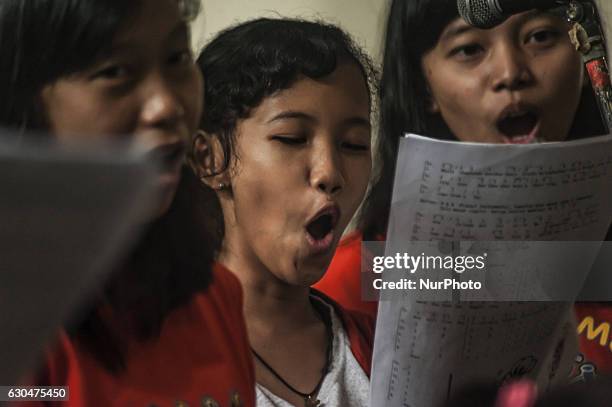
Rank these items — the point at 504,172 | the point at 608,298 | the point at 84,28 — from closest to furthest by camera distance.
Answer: the point at 84,28, the point at 504,172, the point at 608,298

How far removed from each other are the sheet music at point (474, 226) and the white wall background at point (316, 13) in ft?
0.34

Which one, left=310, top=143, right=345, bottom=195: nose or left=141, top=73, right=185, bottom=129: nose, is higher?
left=310, top=143, right=345, bottom=195: nose

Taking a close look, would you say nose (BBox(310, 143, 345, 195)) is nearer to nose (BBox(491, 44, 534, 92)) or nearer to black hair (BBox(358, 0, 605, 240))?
black hair (BBox(358, 0, 605, 240))

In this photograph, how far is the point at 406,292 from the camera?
0.78m

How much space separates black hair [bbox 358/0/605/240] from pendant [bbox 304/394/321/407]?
0.14 meters

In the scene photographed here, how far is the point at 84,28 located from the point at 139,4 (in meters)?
0.04

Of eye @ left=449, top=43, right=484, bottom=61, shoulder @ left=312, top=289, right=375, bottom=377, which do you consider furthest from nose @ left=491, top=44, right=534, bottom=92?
shoulder @ left=312, top=289, right=375, bottom=377

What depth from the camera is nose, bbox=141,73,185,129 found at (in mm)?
622

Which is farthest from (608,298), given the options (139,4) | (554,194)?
(139,4)

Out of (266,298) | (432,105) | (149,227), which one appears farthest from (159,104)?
(432,105)

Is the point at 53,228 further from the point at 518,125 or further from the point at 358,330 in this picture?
the point at 518,125

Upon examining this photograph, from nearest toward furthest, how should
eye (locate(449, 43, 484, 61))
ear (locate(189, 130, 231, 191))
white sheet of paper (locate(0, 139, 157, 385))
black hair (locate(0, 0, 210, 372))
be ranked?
1. white sheet of paper (locate(0, 139, 157, 385))
2. black hair (locate(0, 0, 210, 372))
3. ear (locate(189, 130, 231, 191))
4. eye (locate(449, 43, 484, 61))

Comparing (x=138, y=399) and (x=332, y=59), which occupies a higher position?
(x=332, y=59)

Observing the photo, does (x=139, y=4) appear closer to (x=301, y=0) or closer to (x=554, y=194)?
(x=301, y=0)
